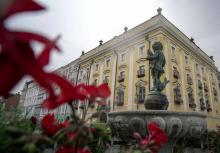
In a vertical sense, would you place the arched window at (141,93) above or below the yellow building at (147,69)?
below

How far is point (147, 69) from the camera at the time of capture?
67.3 feet

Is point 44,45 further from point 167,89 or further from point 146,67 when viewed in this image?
point 146,67

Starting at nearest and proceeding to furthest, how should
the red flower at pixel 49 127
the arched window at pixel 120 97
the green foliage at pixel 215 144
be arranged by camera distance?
1. the red flower at pixel 49 127
2. the green foliage at pixel 215 144
3. the arched window at pixel 120 97

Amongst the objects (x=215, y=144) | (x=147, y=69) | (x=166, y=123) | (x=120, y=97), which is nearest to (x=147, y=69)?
(x=147, y=69)

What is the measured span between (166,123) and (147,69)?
1742 cm

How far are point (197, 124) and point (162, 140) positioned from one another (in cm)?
275

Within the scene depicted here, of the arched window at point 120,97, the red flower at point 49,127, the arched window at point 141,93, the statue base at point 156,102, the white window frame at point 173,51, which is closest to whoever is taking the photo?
the red flower at point 49,127

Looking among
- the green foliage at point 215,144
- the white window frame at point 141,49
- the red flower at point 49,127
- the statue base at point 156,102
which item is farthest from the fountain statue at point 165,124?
the white window frame at point 141,49

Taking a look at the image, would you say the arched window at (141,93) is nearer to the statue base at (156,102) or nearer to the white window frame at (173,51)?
the white window frame at (173,51)

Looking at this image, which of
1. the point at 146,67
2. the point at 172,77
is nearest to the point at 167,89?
the point at 172,77

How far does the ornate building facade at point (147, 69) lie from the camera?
2036cm

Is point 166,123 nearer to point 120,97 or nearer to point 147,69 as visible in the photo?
point 147,69

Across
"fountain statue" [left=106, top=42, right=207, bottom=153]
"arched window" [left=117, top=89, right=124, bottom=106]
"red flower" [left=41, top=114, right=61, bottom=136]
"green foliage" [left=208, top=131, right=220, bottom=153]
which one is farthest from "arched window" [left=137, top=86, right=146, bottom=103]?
"red flower" [left=41, top=114, right=61, bottom=136]

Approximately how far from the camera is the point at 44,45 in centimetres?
47
